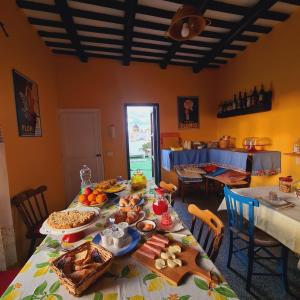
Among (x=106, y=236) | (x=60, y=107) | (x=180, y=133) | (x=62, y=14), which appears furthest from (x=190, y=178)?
(x=62, y=14)

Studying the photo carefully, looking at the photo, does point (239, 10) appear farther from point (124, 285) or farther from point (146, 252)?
point (124, 285)

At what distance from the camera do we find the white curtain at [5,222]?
1593 mm

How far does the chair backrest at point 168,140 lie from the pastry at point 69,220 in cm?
297

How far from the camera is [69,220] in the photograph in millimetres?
1093

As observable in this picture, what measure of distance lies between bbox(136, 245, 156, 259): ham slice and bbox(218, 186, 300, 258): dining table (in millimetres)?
1129

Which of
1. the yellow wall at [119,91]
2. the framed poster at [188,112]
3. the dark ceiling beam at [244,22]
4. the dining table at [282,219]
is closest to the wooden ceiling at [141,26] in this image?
the dark ceiling beam at [244,22]

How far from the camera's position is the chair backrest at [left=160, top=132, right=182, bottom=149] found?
3.99 metres

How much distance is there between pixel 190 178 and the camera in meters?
3.47

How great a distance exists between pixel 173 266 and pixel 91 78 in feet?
12.1

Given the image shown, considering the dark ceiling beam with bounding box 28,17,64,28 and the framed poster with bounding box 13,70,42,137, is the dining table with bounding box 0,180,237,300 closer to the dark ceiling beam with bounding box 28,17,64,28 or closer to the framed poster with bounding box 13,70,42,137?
the framed poster with bounding box 13,70,42,137

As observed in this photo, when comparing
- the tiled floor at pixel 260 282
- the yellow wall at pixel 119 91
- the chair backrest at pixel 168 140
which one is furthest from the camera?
the chair backrest at pixel 168 140

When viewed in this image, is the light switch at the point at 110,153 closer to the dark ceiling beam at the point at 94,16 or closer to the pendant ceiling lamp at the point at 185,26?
the dark ceiling beam at the point at 94,16

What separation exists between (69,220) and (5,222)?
1.00m

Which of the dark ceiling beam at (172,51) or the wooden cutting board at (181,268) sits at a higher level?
the dark ceiling beam at (172,51)
